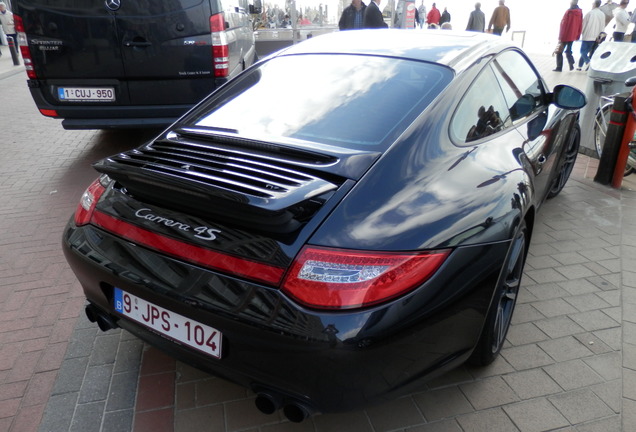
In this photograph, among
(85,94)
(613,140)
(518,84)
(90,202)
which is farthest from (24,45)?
(613,140)

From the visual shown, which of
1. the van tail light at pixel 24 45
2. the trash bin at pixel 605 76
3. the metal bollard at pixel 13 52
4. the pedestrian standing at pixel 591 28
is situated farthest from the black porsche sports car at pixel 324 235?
the metal bollard at pixel 13 52

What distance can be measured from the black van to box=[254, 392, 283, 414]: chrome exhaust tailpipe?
431 cm

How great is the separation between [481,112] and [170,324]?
175 centimetres

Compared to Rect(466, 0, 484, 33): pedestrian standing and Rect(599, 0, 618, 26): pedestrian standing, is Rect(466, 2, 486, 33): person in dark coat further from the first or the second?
Rect(599, 0, 618, 26): pedestrian standing

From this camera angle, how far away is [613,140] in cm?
500

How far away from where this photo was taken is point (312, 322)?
5.24 ft

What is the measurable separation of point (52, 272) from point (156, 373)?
1435 millimetres

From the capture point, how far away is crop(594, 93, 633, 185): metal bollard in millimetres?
4902

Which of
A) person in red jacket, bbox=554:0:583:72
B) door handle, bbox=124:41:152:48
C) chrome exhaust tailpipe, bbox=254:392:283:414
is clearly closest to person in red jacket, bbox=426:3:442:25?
person in red jacket, bbox=554:0:583:72

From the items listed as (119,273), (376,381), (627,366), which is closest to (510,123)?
(627,366)

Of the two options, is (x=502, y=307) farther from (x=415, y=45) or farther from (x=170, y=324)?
(x=170, y=324)

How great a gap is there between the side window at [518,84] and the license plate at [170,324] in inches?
80.1

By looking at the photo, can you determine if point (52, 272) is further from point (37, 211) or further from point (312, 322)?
point (312, 322)

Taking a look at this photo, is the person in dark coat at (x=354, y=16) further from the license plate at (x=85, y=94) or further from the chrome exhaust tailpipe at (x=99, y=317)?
the chrome exhaust tailpipe at (x=99, y=317)
